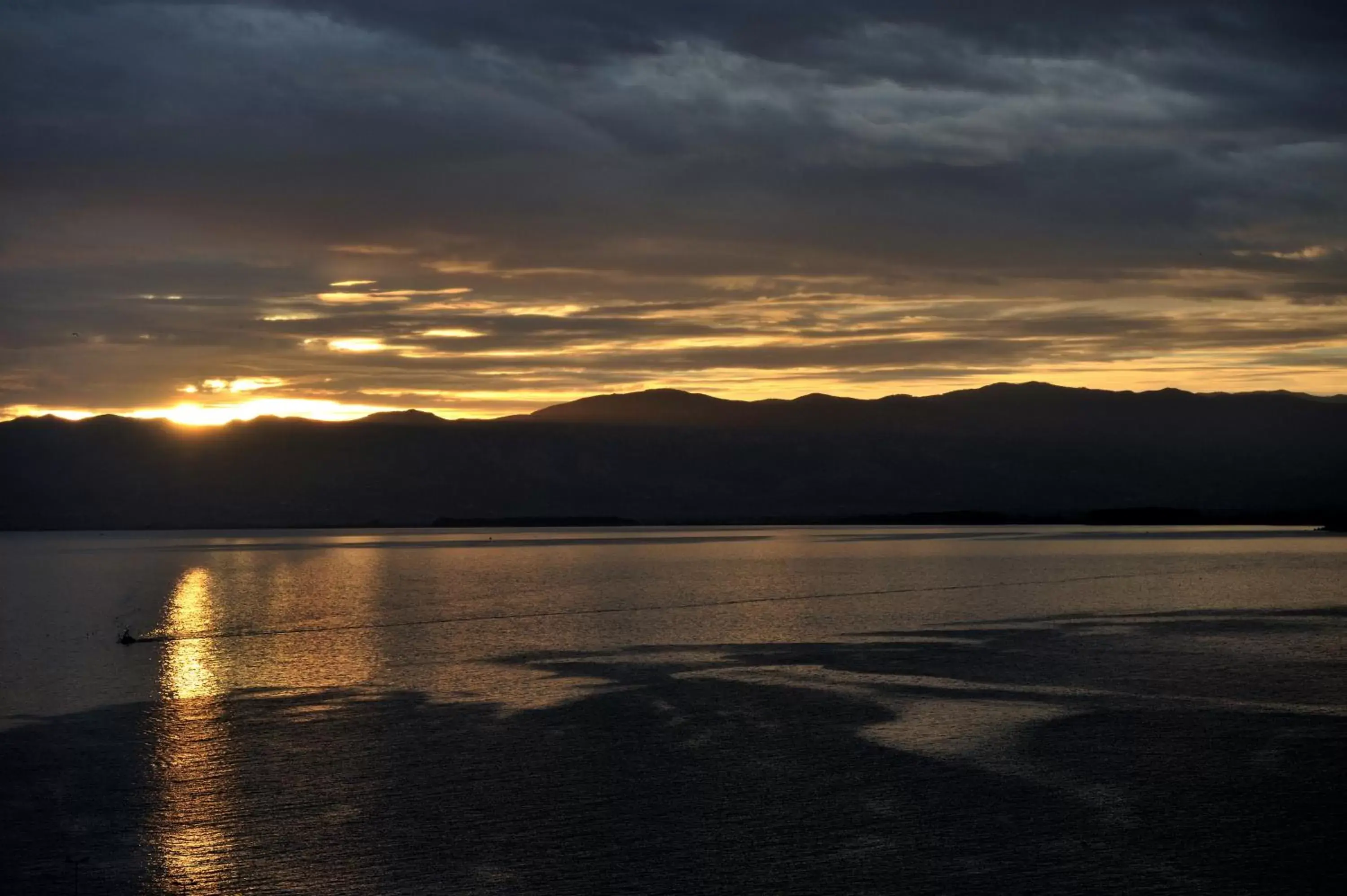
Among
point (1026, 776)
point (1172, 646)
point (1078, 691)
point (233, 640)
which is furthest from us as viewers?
point (233, 640)

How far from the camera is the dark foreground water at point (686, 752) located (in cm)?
1791

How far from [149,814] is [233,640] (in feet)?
94.6

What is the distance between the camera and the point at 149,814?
20.9m

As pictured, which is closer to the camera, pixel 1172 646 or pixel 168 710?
pixel 168 710

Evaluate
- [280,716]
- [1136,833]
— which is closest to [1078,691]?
[1136,833]

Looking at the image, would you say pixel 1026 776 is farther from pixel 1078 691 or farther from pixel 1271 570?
pixel 1271 570

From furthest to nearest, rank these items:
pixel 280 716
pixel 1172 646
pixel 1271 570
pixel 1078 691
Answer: pixel 1271 570
pixel 1172 646
pixel 1078 691
pixel 280 716

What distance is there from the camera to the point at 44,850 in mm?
19000

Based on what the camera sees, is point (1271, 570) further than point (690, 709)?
Yes

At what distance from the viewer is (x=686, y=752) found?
25438mm

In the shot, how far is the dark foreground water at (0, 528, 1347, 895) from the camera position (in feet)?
58.7

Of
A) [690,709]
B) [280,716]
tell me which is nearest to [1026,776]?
[690,709]

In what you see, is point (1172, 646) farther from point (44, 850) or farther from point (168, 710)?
point (44, 850)

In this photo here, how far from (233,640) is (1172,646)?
107ft
